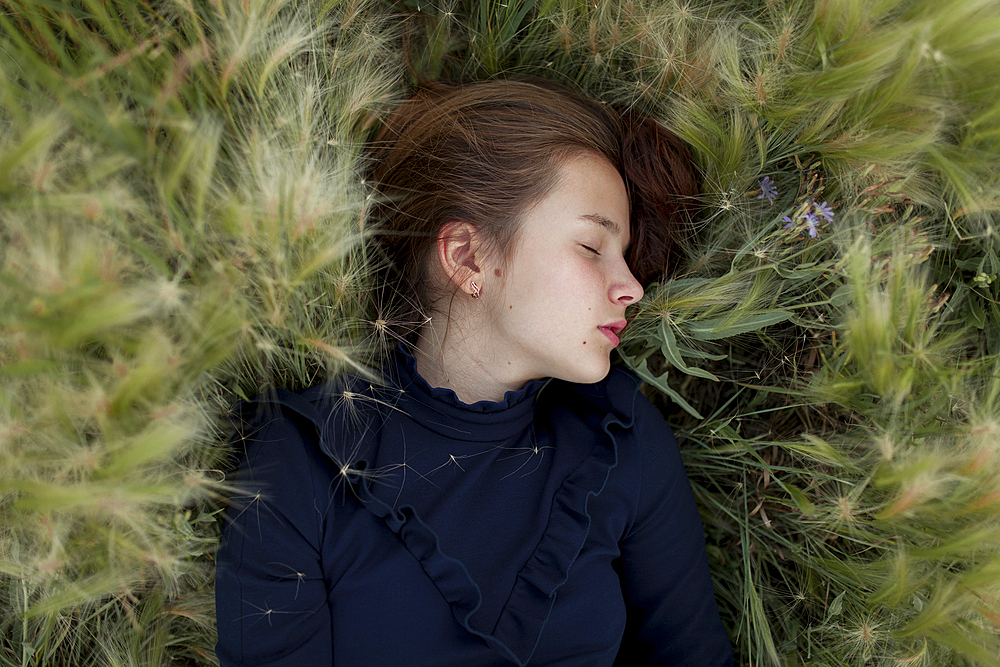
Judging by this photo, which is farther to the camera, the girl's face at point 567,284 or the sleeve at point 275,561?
the girl's face at point 567,284

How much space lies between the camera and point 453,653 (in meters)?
1.21

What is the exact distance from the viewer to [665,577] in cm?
143

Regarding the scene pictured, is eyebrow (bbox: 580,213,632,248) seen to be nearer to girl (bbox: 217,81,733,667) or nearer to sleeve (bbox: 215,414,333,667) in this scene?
girl (bbox: 217,81,733,667)

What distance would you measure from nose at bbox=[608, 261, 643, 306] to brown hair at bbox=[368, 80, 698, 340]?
0.23 m

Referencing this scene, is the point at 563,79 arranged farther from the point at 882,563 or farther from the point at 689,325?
the point at 882,563

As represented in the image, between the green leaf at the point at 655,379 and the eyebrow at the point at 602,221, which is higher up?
the eyebrow at the point at 602,221

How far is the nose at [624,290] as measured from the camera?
129cm

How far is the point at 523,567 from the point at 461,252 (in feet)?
2.19

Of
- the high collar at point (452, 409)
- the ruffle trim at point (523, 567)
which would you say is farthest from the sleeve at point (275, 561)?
the high collar at point (452, 409)

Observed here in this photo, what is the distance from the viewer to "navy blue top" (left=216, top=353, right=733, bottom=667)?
119 centimetres

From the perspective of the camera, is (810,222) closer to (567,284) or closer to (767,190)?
(767,190)

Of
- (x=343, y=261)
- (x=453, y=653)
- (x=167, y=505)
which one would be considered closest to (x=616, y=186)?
(x=343, y=261)

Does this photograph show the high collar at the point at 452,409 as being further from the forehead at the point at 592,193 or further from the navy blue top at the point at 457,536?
the forehead at the point at 592,193

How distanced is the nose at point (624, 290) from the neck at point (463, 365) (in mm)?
281
